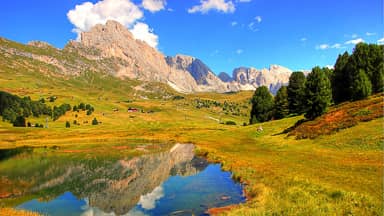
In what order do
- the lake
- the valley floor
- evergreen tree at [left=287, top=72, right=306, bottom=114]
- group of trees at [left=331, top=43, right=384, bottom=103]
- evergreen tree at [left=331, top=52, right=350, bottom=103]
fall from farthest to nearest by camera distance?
evergreen tree at [left=287, top=72, right=306, bottom=114]
evergreen tree at [left=331, top=52, right=350, bottom=103]
group of trees at [left=331, top=43, right=384, bottom=103]
the lake
the valley floor

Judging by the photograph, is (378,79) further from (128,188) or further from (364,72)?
(128,188)

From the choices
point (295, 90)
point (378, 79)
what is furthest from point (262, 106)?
point (378, 79)

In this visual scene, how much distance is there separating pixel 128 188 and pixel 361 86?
7192cm

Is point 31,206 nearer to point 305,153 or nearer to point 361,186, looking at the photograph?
point 361,186

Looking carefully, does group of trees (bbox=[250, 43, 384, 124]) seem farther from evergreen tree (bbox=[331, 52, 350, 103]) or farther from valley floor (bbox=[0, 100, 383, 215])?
valley floor (bbox=[0, 100, 383, 215])

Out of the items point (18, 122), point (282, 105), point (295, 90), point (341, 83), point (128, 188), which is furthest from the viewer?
point (18, 122)

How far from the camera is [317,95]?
7438 cm

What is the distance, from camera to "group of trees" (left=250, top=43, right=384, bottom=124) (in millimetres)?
75312

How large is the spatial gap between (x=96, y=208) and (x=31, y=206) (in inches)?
306

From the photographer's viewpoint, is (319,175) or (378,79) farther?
(378,79)

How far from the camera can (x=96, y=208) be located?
29578mm

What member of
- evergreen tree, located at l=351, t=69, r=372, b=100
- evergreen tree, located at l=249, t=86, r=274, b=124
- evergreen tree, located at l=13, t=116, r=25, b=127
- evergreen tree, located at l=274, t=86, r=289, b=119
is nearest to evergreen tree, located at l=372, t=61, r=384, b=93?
evergreen tree, located at l=351, t=69, r=372, b=100

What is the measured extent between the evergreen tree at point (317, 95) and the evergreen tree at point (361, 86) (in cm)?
1240

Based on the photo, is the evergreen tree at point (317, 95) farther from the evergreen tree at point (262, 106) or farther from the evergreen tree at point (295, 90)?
the evergreen tree at point (262, 106)
